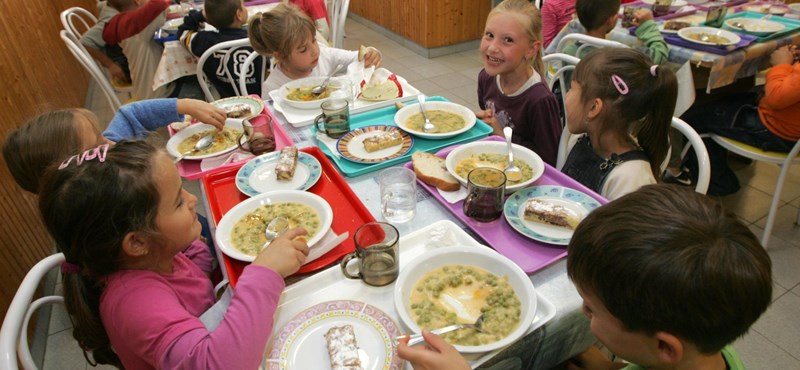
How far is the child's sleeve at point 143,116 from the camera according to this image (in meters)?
1.76

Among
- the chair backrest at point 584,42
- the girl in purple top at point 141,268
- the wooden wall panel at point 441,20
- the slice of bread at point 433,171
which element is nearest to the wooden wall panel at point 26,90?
the girl in purple top at point 141,268

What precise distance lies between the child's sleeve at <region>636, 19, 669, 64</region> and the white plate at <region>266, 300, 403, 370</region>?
2.23 meters

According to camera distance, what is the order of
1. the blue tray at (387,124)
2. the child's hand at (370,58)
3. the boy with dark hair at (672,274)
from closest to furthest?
the boy with dark hair at (672,274), the blue tray at (387,124), the child's hand at (370,58)

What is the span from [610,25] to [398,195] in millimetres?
2084

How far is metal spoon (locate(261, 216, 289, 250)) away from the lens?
1.16 m

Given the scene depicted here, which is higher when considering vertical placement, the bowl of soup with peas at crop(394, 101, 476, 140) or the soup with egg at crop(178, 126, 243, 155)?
the bowl of soup with peas at crop(394, 101, 476, 140)

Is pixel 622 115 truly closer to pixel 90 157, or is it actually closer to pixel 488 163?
pixel 488 163

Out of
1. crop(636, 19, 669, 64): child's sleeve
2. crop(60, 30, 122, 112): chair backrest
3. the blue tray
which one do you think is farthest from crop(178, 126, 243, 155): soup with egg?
crop(636, 19, 669, 64): child's sleeve

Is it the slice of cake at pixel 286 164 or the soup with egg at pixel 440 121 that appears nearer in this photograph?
the slice of cake at pixel 286 164

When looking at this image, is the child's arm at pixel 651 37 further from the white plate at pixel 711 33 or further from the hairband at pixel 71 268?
the hairband at pixel 71 268

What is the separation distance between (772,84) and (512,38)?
4.38 ft

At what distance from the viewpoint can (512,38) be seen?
193cm

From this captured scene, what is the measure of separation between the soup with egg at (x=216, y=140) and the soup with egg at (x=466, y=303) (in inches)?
40.1

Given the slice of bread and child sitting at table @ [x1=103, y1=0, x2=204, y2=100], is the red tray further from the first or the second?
child sitting at table @ [x1=103, y1=0, x2=204, y2=100]
